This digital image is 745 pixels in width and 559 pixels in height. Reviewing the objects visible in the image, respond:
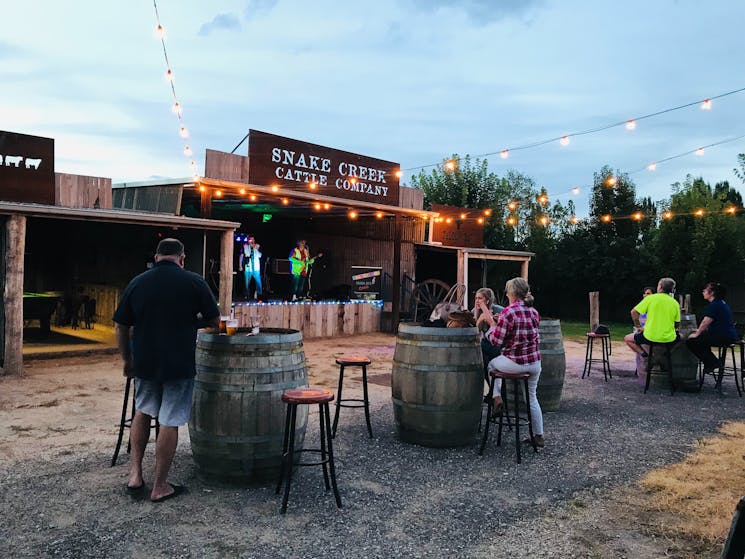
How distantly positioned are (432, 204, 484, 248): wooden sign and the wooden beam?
22.7 ft

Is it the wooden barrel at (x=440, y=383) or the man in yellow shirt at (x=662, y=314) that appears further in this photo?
the man in yellow shirt at (x=662, y=314)

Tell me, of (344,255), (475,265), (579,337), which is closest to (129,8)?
(344,255)

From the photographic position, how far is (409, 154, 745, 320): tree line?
19469mm

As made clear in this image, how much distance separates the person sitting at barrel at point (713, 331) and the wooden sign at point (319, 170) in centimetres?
719

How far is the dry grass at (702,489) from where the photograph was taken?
3506 mm

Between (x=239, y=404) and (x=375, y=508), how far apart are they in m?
1.04

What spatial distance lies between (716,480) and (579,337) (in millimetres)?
11360

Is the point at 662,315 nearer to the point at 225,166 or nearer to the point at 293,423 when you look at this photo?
the point at 293,423

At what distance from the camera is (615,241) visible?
73.9 ft

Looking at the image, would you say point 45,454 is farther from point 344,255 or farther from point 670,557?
point 344,255

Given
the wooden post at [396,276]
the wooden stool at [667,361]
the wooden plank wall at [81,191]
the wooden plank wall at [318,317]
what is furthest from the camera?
the wooden post at [396,276]

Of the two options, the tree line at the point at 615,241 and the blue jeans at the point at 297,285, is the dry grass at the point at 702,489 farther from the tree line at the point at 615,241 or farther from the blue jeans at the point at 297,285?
the tree line at the point at 615,241

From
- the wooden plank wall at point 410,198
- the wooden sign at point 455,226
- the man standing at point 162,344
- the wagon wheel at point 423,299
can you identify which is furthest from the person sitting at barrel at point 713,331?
the wooden sign at point 455,226

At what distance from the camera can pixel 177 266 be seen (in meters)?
3.68
